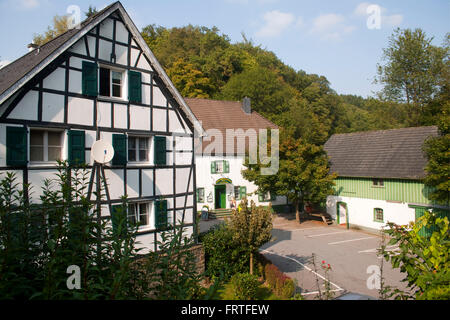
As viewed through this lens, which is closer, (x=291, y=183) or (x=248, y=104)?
(x=291, y=183)

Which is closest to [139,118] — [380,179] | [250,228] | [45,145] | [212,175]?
[45,145]

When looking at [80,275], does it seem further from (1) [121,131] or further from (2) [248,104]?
(2) [248,104]

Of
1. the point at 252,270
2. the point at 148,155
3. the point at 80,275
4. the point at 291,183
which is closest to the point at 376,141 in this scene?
the point at 291,183

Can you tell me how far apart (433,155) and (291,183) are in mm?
9363

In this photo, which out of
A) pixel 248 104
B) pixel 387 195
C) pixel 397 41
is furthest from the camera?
pixel 397 41

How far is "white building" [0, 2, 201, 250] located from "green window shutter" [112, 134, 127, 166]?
3cm

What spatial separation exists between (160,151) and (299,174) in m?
13.2

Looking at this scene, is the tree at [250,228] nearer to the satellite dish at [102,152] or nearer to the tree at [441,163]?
the satellite dish at [102,152]

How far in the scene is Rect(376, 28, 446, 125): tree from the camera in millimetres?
36125

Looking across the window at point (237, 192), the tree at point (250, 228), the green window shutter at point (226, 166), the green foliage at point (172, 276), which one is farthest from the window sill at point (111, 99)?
the window at point (237, 192)

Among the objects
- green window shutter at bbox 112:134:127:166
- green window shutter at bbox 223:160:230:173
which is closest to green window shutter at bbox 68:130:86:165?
green window shutter at bbox 112:134:127:166

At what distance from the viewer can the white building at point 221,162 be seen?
27266 millimetres

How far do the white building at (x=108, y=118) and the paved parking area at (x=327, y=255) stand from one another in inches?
219
